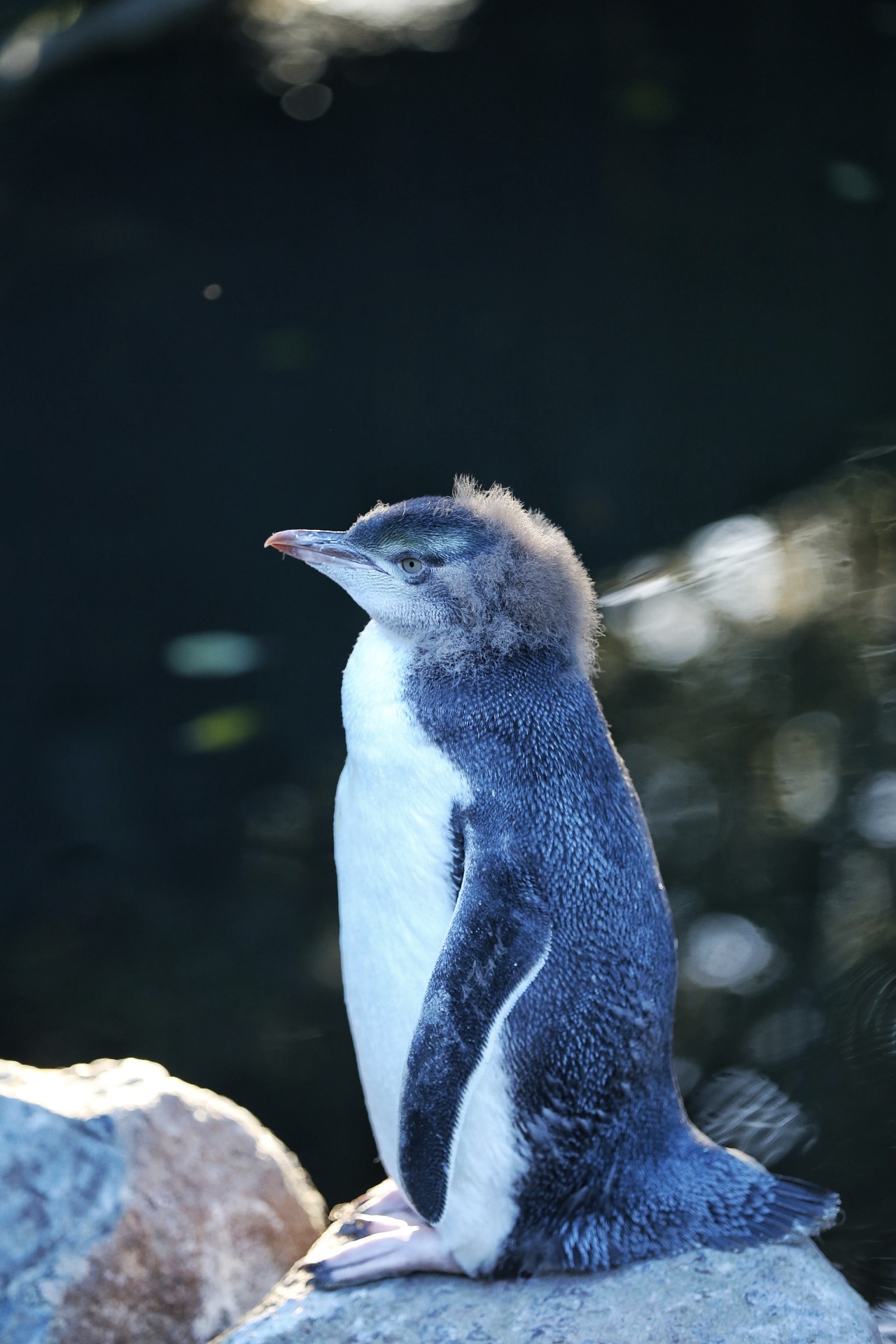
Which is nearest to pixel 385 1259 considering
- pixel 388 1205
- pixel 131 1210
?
pixel 388 1205

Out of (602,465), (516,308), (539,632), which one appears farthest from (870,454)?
(539,632)

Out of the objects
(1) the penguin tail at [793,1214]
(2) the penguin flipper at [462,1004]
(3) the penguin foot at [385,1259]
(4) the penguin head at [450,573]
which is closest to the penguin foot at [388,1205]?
(3) the penguin foot at [385,1259]

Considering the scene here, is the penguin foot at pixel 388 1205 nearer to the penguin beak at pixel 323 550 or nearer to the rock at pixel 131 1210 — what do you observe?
the rock at pixel 131 1210

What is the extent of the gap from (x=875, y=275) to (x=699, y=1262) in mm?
3705

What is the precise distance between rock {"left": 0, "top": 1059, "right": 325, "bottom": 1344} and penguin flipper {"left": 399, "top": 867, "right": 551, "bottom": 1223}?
38 cm

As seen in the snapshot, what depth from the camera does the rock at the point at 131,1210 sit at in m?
1.36

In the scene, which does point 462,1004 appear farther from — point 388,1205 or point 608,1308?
point 388,1205

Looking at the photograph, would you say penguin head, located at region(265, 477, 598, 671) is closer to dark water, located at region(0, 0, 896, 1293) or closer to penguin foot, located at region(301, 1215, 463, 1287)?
penguin foot, located at region(301, 1215, 463, 1287)

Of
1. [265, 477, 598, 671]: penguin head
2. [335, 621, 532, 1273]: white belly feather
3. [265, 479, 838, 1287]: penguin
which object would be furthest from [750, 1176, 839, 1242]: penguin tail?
[265, 477, 598, 671]: penguin head

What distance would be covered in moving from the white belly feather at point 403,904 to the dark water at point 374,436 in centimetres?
93

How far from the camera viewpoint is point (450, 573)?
1.31 meters

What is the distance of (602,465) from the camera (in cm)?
380

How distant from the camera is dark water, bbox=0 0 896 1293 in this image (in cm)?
258

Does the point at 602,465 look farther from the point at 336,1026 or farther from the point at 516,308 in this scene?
the point at 336,1026
